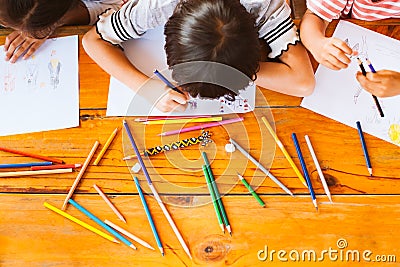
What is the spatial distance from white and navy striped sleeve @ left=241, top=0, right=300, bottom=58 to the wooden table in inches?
3.9

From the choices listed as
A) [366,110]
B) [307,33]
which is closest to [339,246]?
[366,110]

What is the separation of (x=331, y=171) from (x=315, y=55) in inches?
8.5

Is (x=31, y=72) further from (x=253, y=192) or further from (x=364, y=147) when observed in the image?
(x=364, y=147)

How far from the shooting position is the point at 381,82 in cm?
87

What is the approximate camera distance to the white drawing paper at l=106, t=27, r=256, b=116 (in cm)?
91

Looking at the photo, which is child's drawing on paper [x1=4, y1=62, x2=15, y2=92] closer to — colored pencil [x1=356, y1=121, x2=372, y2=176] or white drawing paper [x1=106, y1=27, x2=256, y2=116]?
white drawing paper [x1=106, y1=27, x2=256, y2=116]

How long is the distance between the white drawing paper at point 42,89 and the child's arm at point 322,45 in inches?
17.1

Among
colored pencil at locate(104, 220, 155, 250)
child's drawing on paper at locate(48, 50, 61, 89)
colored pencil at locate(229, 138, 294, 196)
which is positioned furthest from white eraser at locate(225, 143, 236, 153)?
child's drawing on paper at locate(48, 50, 61, 89)

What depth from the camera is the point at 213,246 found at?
0.83 metres

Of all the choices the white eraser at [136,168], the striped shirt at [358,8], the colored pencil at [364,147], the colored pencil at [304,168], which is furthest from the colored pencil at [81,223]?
the striped shirt at [358,8]

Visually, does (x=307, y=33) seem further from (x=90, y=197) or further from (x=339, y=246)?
(x=90, y=197)

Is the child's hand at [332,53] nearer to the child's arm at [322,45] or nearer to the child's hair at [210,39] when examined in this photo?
the child's arm at [322,45]

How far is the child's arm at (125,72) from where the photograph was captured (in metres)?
0.90

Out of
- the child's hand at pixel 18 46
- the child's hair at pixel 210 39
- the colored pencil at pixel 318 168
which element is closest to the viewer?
the child's hair at pixel 210 39
